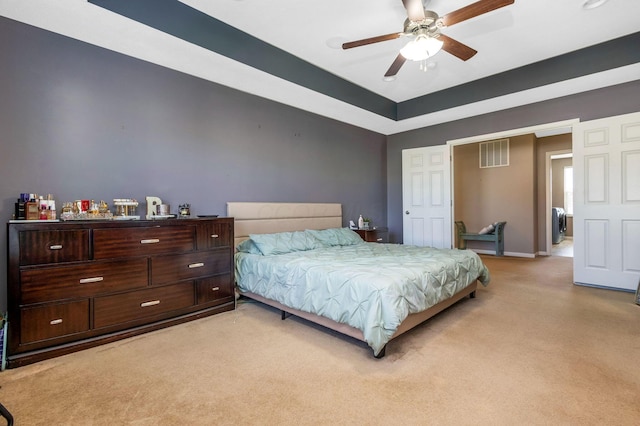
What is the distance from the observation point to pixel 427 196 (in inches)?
224

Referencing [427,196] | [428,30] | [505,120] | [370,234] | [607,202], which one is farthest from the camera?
[427,196]

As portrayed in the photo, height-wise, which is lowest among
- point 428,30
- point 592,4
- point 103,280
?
point 103,280

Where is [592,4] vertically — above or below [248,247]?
above

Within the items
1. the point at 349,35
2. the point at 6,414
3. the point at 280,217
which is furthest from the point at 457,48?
the point at 6,414

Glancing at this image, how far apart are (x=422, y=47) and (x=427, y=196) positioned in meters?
3.43

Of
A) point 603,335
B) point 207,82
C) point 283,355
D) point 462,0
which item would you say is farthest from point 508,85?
point 283,355

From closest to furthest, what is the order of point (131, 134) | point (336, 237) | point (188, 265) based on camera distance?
point (188, 265), point (131, 134), point (336, 237)

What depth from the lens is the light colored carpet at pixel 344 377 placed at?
1630 mm

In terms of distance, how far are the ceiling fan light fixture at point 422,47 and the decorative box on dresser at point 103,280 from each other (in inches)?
101

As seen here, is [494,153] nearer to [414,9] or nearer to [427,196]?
[427,196]

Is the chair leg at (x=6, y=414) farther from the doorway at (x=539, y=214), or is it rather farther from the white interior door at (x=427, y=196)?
the doorway at (x=539, y=214)

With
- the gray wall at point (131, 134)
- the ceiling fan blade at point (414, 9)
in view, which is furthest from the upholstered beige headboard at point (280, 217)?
the ceiling fan blade at point (414, 9)

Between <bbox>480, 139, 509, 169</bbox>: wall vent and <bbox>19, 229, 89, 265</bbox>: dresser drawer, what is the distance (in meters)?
7.85

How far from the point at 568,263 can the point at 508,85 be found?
12.9ft
